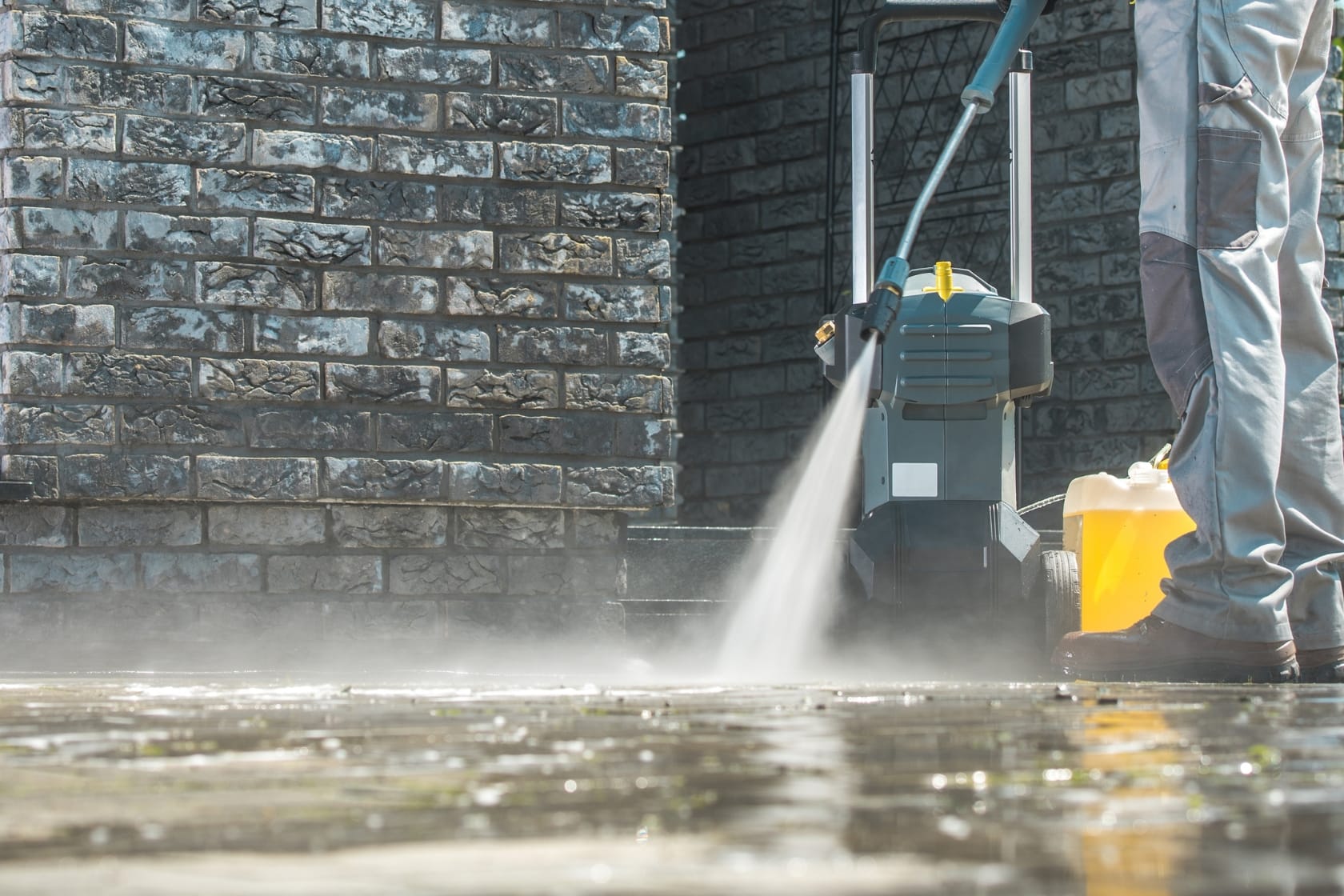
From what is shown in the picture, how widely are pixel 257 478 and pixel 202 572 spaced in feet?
1.19

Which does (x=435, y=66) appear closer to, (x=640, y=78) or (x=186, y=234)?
(x=640, y=78)

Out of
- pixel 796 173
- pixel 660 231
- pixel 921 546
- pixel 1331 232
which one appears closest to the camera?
pixel 921 546

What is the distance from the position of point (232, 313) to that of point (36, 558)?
103 cm

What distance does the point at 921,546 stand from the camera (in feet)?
15.9

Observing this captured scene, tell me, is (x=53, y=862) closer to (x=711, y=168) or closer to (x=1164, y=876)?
(x=1164, y=876)

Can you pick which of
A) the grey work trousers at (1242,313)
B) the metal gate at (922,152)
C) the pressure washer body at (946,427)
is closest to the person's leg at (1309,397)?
the grey work trousers at (1242,313)

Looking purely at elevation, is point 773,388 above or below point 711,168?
below

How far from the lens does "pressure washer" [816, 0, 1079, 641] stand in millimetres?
4852

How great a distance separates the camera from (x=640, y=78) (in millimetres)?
6695

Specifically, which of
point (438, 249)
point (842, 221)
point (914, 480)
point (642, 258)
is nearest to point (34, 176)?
point (438, 249)

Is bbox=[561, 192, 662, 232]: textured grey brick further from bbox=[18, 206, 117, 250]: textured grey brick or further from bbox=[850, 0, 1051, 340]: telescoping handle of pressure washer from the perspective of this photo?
bbox=[18, 206, 117, 250]: textured grey brick

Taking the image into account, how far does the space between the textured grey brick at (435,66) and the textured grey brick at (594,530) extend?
1.55 meters

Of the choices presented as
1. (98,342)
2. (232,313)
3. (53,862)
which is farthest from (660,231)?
(53,862)

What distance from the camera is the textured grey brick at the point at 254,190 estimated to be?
6301mm
